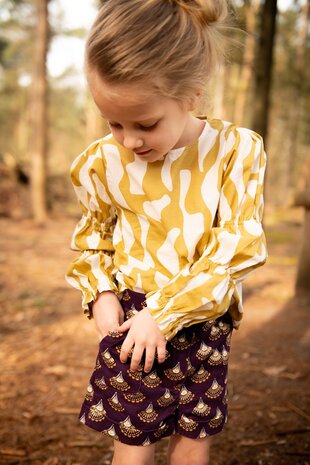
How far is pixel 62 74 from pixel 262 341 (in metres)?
24.1

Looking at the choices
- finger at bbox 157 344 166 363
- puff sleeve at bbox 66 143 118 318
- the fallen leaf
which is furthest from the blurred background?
finger at bbox 157 344 166 363

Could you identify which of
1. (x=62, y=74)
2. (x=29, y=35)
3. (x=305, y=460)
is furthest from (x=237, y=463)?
(x=62, y=74)

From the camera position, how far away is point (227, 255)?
1.40 m

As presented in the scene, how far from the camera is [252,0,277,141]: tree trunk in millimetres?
4402

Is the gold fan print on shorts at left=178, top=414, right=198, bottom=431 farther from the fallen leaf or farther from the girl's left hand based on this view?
the fallen leaf

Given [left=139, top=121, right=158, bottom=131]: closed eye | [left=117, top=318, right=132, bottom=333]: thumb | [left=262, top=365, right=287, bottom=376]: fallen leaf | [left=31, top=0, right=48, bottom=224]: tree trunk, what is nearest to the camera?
[left=139, top=121, right=158, bottom=131]: closed eye

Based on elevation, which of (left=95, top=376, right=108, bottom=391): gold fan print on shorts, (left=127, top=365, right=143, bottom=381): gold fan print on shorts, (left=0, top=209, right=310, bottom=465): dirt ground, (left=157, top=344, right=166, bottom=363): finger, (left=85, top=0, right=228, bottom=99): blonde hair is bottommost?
(left=0, top=209, right=310, bottom=465): dirt ground

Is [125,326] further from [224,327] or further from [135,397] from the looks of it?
[224,327]

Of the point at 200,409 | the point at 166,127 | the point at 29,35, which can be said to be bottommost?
the point at 200,409

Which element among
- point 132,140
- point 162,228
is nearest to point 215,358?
point 162,228

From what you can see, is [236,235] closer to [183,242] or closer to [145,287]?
[183,242]

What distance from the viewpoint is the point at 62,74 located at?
25.1 meters

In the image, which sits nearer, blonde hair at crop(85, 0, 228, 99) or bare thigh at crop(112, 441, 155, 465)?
blonde hair at crop(85, 0, 228, 99)

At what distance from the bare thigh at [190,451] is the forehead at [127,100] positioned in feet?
3.62
